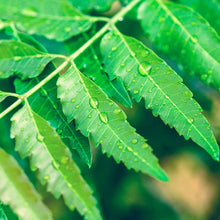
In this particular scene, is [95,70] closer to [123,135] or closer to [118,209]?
[123,135]

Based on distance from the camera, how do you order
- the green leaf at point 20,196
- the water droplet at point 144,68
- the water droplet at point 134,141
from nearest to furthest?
the green leaf at point 20,196
the water droplet at point 134,141
the water droplet at point 144,68

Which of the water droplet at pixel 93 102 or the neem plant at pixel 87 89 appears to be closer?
the neem plant at pixel 87 89

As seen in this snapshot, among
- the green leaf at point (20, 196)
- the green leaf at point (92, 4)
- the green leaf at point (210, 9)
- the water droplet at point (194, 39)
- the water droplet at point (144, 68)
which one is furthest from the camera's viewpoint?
the green leaf at point (92, 4)

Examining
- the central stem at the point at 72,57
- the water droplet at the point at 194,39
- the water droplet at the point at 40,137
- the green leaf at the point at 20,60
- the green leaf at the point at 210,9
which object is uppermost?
the green leaf at the point at 20,60

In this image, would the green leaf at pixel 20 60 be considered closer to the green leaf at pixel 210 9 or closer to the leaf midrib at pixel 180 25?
the leaf midrib at pixel 180 25

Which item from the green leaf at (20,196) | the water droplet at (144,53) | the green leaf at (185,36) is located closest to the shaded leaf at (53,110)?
the green leaf at (20,196)

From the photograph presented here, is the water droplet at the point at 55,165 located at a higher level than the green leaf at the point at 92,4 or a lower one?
lower
